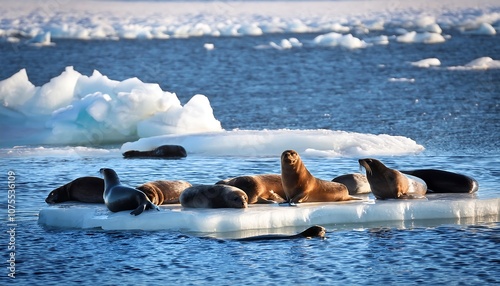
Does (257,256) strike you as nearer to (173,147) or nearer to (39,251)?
(39,251)

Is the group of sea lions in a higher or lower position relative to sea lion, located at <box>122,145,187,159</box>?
lower

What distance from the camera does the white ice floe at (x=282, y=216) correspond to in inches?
390

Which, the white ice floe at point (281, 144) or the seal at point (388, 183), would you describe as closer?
the seal at point (388, 183)

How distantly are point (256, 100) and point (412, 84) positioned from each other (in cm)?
567

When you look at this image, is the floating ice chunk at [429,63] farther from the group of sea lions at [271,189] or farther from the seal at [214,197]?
the seal at [214,197]

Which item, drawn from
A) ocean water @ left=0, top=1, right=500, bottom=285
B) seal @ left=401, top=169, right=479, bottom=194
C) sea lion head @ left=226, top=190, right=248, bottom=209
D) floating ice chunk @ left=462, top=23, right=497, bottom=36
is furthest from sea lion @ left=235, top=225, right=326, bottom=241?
floating ice chunk @ left=462, top=23, right=497, bottom=36

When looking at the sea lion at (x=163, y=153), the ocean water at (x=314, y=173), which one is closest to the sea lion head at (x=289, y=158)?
the ocean water at (x=314, y=173)

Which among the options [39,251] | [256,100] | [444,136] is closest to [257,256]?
[39,251]

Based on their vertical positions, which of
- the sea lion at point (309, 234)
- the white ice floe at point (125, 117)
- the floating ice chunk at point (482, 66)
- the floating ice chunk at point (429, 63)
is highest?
the floating ice chunk at point (429, 63)

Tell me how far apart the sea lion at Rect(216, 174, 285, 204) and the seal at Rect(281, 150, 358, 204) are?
0.76 feet

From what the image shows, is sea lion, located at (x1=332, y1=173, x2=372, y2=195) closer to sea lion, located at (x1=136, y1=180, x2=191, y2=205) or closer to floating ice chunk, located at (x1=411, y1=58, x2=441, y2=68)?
sea lion, located at (x1=136, y1=180, x2=191, y2=205)

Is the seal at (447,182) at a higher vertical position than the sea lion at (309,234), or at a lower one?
higher

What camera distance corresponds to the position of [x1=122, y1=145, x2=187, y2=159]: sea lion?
49.3 ft

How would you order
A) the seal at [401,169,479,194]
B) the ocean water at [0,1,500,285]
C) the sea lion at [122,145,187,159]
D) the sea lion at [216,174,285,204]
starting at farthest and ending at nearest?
the sea lion at [122,145,187,159] < the seal at [401,169,479,194] < the sea lion at [216,174,285,204] < the ocean water at [0,1,500,285]
